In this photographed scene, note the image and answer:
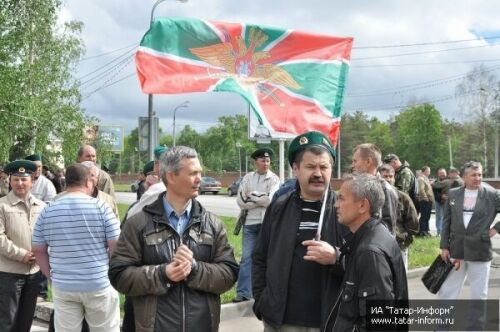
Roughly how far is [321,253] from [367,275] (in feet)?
0.96

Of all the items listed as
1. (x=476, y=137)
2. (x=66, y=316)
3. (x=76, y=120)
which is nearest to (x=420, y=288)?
(x=66, y=316)

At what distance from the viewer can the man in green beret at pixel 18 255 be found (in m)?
5.18

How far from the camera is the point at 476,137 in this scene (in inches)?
2625

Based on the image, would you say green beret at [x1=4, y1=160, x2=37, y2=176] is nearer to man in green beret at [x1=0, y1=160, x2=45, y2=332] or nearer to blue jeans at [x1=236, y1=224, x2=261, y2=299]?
man in green beret at [x1=0, y1=160, x2=45, y2=332]

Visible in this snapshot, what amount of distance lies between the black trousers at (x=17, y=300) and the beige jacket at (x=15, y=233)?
7 cm

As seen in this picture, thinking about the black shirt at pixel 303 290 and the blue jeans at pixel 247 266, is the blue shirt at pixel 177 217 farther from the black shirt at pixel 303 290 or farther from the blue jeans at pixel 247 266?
the blue jeans at pixel 247 266

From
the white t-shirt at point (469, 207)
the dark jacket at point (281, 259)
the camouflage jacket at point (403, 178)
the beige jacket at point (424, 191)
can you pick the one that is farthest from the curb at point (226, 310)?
the beige jacket at point (424, 191)

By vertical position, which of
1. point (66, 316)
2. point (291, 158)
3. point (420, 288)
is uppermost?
point (291, 158)

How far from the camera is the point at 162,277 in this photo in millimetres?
3203

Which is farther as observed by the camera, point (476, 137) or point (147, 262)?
point (476, 137)

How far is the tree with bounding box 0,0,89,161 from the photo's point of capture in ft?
65.7

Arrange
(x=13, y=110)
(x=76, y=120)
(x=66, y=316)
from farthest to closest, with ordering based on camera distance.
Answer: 1. (x=76, y=120)
2. (x=13, y=110)
3. (x=66, y=316)

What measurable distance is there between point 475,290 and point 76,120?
22.4 m

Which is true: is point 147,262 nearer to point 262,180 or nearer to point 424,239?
point 262,180
